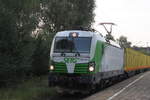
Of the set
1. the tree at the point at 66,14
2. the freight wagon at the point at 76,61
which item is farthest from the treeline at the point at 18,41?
the tree at the point at 66,14

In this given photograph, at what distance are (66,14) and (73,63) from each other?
13.9m

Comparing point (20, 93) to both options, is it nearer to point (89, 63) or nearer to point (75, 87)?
point (75, 87)

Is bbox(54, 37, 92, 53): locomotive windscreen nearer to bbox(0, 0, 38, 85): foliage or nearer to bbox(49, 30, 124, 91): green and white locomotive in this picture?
bbox(49, 30, 124, 91): green and white locomotive

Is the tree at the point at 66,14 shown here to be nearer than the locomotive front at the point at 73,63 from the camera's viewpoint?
No

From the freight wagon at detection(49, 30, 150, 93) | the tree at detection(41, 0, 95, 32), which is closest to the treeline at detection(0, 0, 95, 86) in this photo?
the freight wagon at detection(49, 30, 150, 93)

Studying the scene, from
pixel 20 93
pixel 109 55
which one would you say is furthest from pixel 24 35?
pixel 109 55

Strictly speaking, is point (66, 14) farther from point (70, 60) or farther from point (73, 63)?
point (73, 63)

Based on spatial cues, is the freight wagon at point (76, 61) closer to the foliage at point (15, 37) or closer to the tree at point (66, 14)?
the foliage at point (15, 37)

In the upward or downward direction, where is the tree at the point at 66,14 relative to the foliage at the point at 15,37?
upward

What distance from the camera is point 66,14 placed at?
26.8 m

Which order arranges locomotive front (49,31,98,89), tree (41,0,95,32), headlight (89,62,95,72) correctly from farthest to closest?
tree (41,0,95,32), headlight (89,62,95,72), locomotive front (49,31,98,89)

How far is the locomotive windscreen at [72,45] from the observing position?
13.7m

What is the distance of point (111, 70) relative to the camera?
60.1 ft

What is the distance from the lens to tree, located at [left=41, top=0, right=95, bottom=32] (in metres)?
26.8
